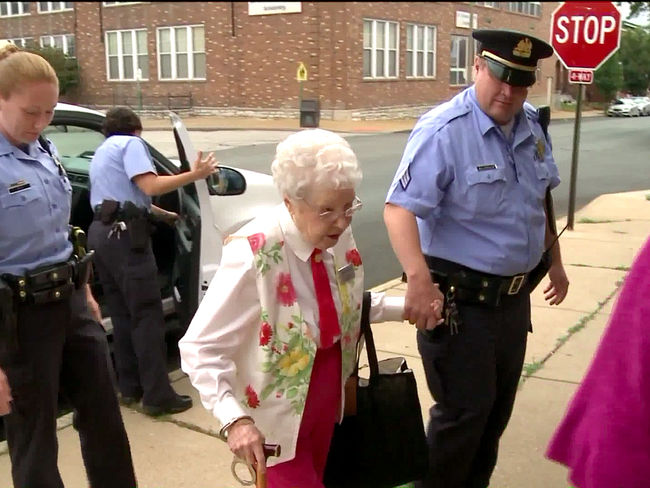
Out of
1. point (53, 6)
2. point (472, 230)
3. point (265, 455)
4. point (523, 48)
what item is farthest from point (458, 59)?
point (265, 455)

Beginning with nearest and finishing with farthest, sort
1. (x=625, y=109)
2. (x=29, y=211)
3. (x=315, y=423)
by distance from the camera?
(x=315, y=423), (x=29, y=211), (x=625, y=109)

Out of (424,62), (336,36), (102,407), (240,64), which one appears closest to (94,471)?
(102,407)

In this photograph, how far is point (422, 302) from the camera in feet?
8.45

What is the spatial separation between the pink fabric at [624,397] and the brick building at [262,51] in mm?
27760

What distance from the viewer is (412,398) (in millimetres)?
2447

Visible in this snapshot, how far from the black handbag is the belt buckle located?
59cm

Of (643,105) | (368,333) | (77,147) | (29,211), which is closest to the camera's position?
(368,333)

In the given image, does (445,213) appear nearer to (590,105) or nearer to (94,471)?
(94,471)

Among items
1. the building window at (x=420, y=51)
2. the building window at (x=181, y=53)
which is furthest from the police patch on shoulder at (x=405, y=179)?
the building window at (x=420, y=51)

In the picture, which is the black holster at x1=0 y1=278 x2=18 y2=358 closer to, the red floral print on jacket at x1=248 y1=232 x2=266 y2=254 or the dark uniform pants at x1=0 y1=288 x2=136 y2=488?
the dark uniform pants at x1=0 y1=288 x2=136 y2=488

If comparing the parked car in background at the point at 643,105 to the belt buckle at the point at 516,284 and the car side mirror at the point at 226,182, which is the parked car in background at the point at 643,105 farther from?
the belt buckle at the point at 516,284

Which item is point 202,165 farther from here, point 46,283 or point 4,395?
point 4,395

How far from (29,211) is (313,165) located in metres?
1.07

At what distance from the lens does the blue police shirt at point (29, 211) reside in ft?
8.20
